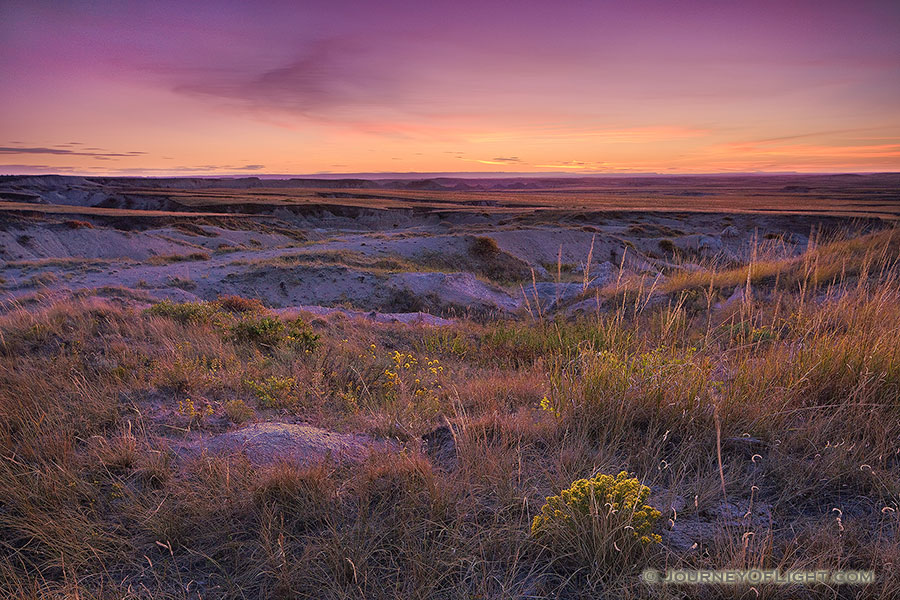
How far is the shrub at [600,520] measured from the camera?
1946mm

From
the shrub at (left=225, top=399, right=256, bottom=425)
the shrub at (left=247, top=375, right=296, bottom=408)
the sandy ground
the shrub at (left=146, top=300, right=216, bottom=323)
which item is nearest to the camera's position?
the shrub at (left=225, top=399, right=256, bottom=425)

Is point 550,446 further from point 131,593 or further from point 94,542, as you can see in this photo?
point 94,542

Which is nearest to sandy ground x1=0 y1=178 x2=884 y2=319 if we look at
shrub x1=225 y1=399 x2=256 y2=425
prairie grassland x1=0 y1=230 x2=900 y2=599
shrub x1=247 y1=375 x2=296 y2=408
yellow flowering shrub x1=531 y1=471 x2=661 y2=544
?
prairie grassland x1=0 y1=230 x2=900 y2=599

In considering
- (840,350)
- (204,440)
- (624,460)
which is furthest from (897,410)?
(204,440)

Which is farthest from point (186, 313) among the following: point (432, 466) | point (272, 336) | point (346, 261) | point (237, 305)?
point (346, 261)

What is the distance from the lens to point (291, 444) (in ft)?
9.77

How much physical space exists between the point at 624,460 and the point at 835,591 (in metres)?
1.08

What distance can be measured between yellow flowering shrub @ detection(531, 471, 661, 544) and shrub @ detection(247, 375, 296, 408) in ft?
8.39

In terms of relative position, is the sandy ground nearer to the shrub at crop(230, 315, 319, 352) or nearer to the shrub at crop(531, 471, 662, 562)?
the shrub at crop(531, 471, 662, 562)

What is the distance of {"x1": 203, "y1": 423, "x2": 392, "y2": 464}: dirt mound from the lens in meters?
2.83

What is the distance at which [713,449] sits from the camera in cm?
280

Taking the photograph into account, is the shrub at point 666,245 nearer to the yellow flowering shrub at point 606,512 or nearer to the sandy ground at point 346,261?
the sandy ground at point 346,261

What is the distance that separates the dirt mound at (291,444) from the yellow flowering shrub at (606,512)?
42.7 inches

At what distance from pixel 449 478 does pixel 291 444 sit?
3.67 ft
